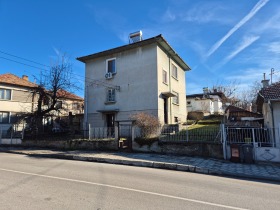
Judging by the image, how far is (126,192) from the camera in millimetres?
5789

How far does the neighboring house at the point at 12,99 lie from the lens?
2669cm

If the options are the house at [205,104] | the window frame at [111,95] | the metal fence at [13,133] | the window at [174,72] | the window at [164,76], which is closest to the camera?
the metal fence at [13,133]

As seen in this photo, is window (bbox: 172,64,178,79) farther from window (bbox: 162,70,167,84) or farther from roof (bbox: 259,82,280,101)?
roof (bbox: 259,82,280,101)

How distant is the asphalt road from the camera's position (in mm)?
4848

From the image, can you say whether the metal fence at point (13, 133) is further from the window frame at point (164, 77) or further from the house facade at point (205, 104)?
the house facade at point (205, 104)

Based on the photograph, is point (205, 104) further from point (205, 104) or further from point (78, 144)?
point (78, 144)

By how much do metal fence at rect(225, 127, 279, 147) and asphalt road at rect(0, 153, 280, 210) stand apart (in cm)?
391

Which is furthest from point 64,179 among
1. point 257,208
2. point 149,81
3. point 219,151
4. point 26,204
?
point 149,81

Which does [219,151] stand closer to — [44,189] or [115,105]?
[44,189]

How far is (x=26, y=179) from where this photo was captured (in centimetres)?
701

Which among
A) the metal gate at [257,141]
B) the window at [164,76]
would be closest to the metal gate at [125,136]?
the metal gate at [257,141]

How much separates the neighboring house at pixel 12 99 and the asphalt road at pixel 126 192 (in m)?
21.5

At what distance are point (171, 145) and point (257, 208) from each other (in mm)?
8313

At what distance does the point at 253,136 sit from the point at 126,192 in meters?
8.04
